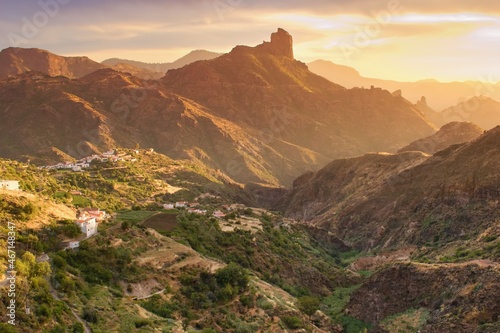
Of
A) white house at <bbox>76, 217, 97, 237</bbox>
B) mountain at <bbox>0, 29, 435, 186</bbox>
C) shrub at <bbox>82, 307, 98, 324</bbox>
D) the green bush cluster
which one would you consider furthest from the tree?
mountain at <bbox>0, 29, 435, 186</bbox>

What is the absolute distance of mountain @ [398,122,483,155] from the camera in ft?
438

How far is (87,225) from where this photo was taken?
135ft

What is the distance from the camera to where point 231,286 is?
1704 inches

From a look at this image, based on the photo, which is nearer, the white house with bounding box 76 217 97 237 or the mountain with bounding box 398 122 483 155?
the white house with bounding box 76 217 97 237

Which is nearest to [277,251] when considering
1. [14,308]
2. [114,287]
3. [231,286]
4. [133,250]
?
[231,286]

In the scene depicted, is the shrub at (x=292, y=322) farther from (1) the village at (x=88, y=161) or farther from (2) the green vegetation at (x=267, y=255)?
(1) the village at (x=88, y=161)

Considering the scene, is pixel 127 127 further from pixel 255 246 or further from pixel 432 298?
pixel 432 298

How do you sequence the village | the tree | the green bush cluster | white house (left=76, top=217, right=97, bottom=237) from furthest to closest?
the village
the tree
white house (left=76, top=217, right=97, bottom=237)
the green bush cluster

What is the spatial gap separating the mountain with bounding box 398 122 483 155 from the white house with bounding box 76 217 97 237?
107 m

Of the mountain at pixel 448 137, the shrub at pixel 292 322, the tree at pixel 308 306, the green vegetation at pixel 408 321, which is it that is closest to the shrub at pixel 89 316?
the shrub at pixel 292 322

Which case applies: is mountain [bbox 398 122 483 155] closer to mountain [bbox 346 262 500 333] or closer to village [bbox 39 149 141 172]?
village [bbox 39 149 141 172]

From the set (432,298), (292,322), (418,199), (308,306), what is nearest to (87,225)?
(292,322)

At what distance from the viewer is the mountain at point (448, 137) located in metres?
134

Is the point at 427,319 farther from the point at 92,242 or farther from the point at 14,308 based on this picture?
the point at 14,308
